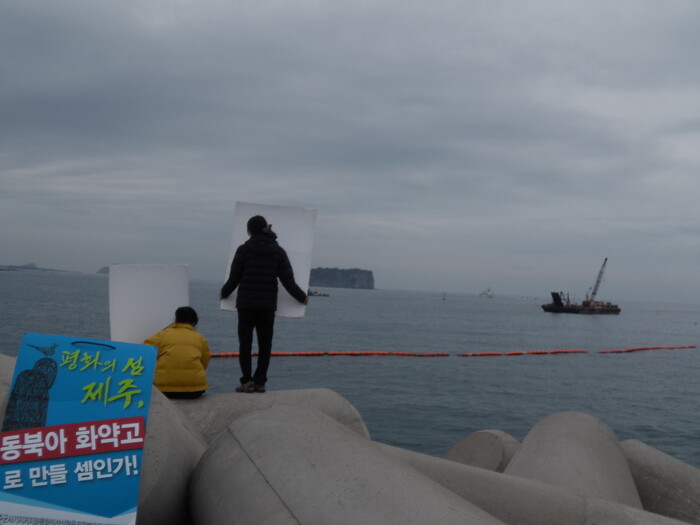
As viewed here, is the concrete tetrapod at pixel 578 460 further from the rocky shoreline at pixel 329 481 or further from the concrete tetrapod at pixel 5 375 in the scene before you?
the concrete tetrapod at pixel 5 375

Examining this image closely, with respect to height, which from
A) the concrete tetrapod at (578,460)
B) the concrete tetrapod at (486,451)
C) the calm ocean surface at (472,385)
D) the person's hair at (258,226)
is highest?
the person's hair at (258,226)

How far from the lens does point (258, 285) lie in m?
7.54

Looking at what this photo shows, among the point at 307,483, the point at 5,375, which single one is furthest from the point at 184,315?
the point at 307,483

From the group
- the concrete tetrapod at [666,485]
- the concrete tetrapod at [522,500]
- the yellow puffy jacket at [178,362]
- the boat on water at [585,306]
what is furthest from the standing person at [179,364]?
the boat on water at [585,306]

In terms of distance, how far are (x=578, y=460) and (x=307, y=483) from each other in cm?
329

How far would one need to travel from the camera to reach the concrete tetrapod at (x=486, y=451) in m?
7.73

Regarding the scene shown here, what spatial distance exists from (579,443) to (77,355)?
181 inches

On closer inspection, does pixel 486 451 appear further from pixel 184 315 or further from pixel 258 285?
pixel 184 315

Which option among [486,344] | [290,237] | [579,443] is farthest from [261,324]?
[486,344]

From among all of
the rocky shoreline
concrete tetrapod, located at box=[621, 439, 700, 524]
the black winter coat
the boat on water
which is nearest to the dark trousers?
the black winter coat

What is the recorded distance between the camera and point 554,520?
4.21m

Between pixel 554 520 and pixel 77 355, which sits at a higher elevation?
pixel 77 355

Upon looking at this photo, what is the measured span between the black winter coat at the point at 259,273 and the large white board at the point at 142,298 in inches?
25.8

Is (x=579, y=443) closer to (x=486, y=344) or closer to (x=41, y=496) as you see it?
(x=41, y=496)
